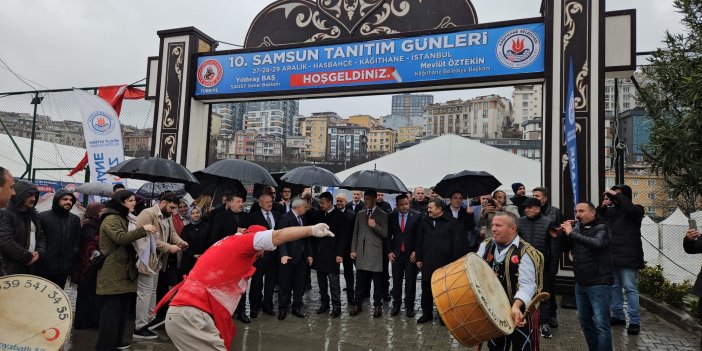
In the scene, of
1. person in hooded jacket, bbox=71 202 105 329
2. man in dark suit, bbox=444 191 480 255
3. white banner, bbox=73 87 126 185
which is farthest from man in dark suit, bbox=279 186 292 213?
white banner, bbox=73 87 126 185

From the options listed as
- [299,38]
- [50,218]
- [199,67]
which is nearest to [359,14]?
[299,38]

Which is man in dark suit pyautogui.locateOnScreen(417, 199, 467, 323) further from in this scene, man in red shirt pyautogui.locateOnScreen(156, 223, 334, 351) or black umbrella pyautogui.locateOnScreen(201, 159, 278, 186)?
man in red shirt pyautogui.locateOnScreen(156, 223, 334, 351)

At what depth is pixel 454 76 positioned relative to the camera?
31.8ft

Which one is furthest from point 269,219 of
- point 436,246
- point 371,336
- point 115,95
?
point 115,95

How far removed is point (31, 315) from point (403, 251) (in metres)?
4.85

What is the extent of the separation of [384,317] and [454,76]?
4.83 metres

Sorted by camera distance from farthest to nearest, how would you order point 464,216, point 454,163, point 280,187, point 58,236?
point 454,163, point 280,187, point 464,216, point 58,236

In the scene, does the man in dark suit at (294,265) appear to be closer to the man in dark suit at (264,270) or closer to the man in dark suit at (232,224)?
the man in dark suit at (264,270)

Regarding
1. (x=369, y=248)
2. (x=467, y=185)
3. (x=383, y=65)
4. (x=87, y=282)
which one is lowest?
(x=87, y=282)

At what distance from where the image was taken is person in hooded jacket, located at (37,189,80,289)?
590 cm

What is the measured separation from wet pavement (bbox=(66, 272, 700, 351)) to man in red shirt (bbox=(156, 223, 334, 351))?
2527 millimetres

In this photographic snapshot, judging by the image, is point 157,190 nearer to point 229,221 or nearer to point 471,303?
point 229,221

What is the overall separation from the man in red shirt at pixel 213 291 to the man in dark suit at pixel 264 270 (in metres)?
3.82

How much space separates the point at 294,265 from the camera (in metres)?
7.38
